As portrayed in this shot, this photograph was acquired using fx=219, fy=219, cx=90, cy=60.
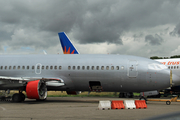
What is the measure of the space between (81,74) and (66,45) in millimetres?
17867

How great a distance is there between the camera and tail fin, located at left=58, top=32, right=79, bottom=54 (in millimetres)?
37247

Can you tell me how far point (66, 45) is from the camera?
37.8 metres

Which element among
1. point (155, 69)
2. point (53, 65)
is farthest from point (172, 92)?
point (53, 65)

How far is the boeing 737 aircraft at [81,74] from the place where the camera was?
19328mm

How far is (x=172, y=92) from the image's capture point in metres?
32.8

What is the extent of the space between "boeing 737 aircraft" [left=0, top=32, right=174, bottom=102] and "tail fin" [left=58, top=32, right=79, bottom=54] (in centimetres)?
1459

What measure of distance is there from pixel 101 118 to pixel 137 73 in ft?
31.2

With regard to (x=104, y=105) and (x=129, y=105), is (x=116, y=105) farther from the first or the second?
(x=104, y=105)

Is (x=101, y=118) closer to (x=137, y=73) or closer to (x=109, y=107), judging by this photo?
(x=109, y=107)

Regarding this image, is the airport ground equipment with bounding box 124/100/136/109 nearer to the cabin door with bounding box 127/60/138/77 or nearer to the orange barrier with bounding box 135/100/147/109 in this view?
the orange barrier with bounding box 135/100/147/109

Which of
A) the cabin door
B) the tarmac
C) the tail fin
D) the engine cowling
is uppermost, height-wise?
the tail fin

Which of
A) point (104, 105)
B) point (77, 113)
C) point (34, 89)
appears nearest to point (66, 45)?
point (34, 89)

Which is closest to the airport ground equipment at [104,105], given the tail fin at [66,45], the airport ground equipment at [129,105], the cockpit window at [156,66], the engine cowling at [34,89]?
the airport ground equipment at [129,105]

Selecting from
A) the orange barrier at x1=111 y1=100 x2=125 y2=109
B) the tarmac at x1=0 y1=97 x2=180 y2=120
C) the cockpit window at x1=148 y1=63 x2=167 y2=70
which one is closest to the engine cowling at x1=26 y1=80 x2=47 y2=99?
the tarmac at x1=0 y1=97 x2=180 y2=120
